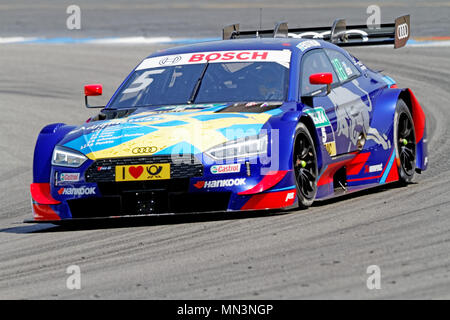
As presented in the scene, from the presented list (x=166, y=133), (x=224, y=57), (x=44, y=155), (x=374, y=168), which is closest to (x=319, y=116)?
(x=374, y=168)

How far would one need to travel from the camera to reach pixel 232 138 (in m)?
7.46

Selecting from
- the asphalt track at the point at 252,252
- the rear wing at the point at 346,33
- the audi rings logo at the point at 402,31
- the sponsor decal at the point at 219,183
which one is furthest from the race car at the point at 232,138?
the audi rings logo at the point at 402,31

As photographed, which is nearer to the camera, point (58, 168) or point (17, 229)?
point (58, 168)

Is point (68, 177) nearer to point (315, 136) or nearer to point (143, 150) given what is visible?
point (143, 150)

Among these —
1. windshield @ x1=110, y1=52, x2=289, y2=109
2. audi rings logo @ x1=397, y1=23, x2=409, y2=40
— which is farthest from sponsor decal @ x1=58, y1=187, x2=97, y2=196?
audi rings logo @ x1=397, y1=23, x2=409, y2=40

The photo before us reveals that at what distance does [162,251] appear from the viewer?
6.42 metres

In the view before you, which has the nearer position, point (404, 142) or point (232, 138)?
point (232, 138)

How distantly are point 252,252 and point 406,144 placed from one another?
382 cm
